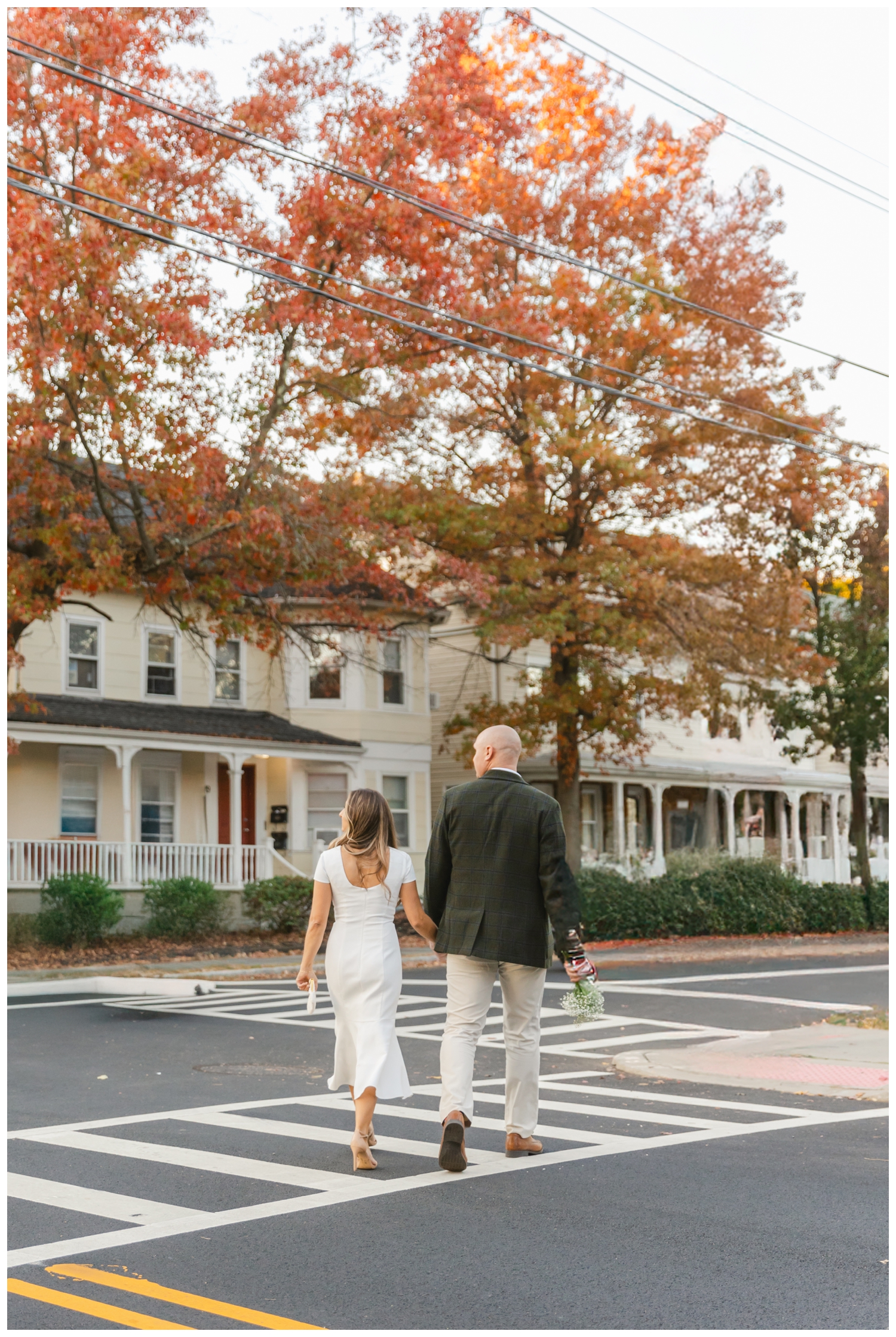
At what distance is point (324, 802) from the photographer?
31.4m

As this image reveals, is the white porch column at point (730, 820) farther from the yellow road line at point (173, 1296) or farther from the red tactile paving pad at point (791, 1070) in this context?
the yellow road line at point (173, 1296)

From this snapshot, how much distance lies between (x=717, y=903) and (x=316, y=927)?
22114 mm

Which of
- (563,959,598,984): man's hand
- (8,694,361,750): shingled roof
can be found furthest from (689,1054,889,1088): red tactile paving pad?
(8,694,361,750): shingled roof

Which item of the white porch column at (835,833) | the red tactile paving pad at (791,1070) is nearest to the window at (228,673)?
the white porch column at (835,833)

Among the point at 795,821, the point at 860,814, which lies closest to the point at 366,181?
the point at 860,814

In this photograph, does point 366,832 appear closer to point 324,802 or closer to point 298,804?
point 298,804

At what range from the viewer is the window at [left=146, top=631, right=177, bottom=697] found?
1164 inches

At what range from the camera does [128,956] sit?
22.5m

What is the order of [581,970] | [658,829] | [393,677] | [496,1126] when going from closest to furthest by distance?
[581,970] → [496,1126] → [393,677] → [658,829]

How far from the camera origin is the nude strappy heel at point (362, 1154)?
23.1 ft

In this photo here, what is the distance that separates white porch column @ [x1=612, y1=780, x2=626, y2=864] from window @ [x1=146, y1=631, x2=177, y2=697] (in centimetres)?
1296

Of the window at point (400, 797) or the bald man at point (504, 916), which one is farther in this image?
the window at point (400, 797)

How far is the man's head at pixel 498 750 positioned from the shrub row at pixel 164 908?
55.4 ft

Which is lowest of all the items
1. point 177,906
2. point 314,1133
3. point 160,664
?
point 177,906
